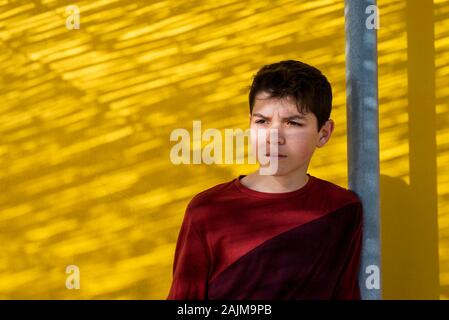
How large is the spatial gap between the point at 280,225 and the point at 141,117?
116cm

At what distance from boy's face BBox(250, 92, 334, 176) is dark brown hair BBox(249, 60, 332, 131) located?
16mm

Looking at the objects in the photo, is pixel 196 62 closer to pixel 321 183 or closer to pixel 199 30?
pixel 199 30

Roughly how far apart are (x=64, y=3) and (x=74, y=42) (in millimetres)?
153

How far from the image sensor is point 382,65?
285 centimetres

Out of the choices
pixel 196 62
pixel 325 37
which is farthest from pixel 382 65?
pixel 196 62

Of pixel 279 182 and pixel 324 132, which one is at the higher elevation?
pixel 324 132

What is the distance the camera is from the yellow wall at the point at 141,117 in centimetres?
285

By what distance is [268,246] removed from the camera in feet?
5.99

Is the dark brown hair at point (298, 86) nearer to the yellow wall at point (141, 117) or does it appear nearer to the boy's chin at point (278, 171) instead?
the boy's chin at point (278, 171)

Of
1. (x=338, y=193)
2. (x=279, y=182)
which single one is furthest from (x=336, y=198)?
(x=279, y=182)

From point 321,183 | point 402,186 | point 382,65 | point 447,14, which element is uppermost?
point 447,14

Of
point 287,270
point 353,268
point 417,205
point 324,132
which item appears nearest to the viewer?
point 287,270

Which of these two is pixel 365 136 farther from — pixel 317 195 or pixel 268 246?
pixel 268 246

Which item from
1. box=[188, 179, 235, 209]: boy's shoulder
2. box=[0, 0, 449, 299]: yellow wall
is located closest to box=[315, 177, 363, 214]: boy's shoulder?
box=[188, 179, 235, 209]: boy's shoulder
